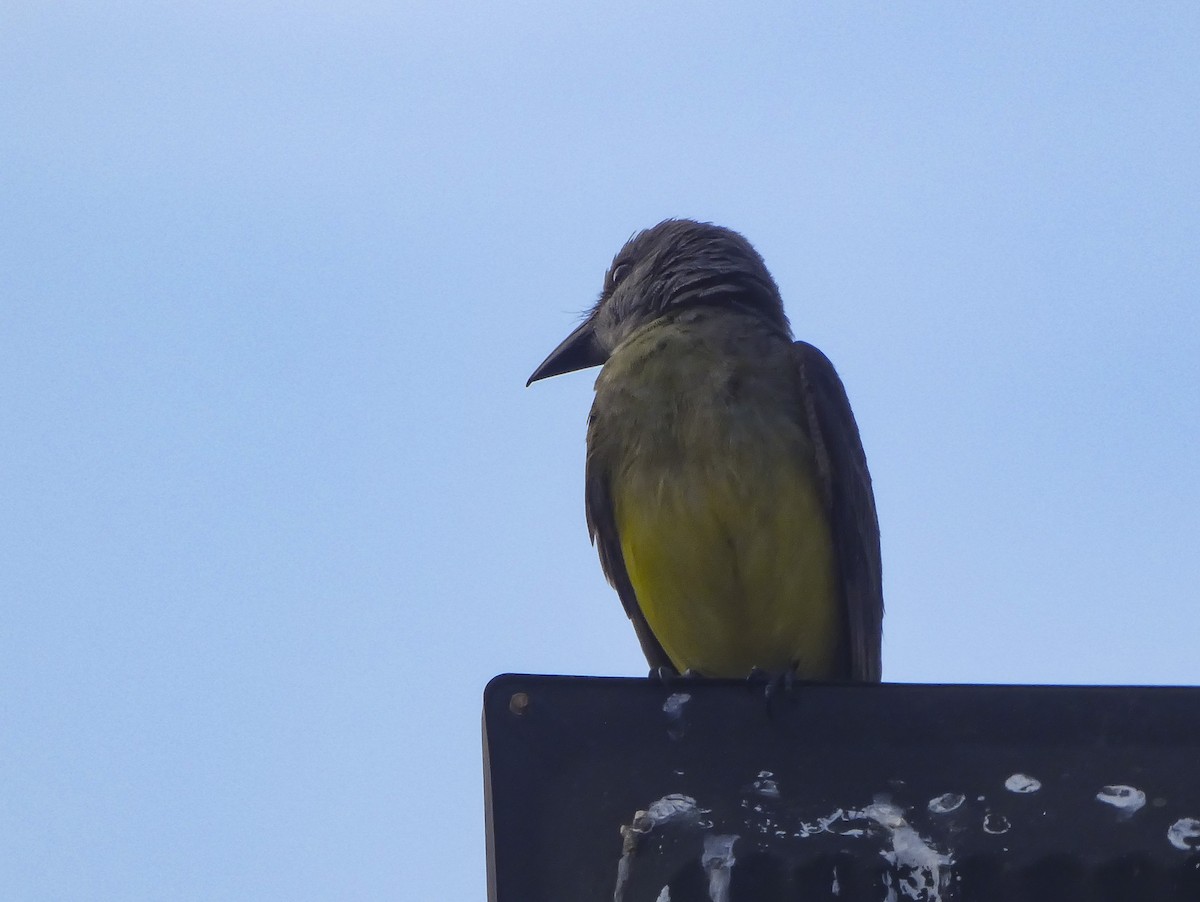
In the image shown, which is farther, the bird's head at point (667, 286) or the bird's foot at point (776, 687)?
the bird's head at point (667, 286)

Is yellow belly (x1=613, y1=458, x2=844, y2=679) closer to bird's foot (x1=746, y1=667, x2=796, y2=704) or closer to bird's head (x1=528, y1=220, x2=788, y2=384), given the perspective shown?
bird's head (x1=528, y1=220, x2=788, y2=384)

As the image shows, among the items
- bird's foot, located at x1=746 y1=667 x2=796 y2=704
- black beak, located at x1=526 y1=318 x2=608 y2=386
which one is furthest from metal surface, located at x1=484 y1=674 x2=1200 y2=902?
black beak, located at x1=526 y1=318 x2=608 y2=386

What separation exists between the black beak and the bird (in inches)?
47.3

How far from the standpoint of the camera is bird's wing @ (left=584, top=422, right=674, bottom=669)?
6320mm

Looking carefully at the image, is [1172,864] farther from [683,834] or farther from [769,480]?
[769,480]

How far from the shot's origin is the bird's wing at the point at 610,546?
6320 mm

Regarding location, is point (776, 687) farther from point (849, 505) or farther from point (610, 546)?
point (610, 546)

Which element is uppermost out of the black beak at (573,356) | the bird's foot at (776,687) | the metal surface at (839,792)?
the black beak at (573,356)

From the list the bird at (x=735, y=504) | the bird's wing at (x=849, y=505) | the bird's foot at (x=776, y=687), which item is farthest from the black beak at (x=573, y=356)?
the bird's foot at (x=776, y=687)

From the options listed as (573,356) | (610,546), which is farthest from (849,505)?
(573,356)

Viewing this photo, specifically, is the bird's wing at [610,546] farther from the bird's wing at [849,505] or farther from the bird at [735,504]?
the bird's wing at [849,505]

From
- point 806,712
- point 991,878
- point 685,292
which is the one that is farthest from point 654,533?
point 991,878

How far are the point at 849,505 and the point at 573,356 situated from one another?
236 cm

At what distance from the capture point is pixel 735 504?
5.72m
